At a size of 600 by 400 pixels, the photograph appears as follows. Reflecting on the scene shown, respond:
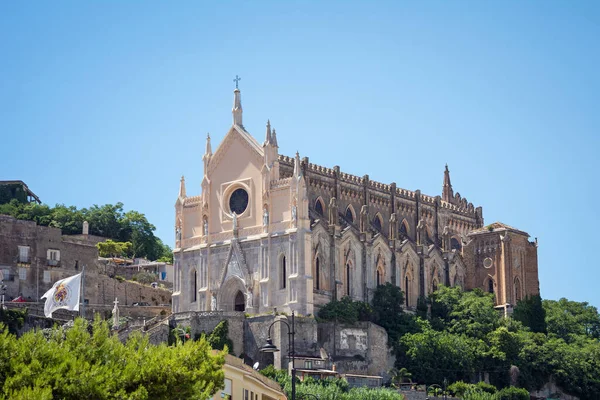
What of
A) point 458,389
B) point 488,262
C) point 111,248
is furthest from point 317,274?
point 111,248

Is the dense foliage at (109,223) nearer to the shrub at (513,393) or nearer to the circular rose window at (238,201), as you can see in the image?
the circular rose window at (238,201)

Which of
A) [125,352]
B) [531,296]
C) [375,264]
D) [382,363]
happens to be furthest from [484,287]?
[125,352]

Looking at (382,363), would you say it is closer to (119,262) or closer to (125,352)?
(119,262)

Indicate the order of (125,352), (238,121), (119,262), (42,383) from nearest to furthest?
1. (42,383)
2. (125,352)
3. (238,121)
4. (119,262)

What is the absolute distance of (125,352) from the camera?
47.9m

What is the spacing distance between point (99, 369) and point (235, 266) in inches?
2407

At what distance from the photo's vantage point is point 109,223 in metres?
148

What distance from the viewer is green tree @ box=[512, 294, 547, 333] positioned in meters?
119

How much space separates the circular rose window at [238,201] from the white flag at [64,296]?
66.7ft

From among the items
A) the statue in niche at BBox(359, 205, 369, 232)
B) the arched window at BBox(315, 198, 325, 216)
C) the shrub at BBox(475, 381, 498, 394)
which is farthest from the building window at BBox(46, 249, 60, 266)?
the shrub at BBox(475, 381, 498, 394)

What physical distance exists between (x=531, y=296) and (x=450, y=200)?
57.1 ft

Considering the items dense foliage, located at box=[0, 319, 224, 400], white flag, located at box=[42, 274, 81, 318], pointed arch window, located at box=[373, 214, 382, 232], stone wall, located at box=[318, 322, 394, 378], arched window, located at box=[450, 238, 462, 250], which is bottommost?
dense foliage, located at box=[0, 319, 224, 400]

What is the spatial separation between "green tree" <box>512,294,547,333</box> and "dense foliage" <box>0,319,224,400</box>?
7249cm

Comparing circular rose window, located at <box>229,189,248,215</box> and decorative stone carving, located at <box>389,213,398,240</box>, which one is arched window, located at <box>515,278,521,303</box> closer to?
decorative stone carving, located at <box>389,213,398,240</box>
